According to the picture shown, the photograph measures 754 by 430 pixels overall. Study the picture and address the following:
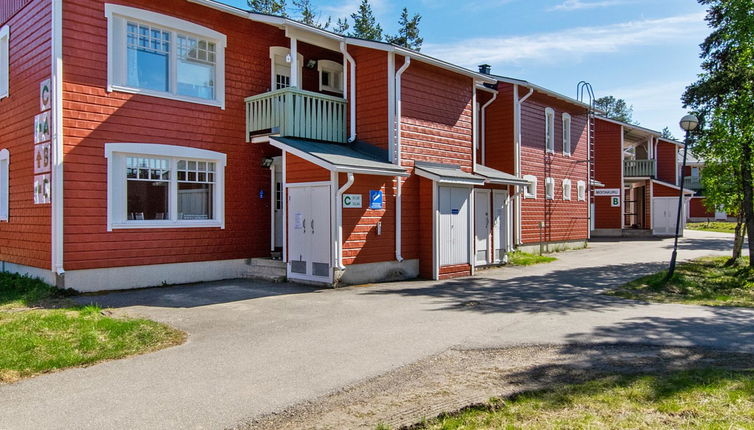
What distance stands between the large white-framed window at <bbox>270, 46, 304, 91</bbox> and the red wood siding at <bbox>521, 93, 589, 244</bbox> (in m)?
9.53

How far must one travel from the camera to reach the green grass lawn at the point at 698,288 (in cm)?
1109

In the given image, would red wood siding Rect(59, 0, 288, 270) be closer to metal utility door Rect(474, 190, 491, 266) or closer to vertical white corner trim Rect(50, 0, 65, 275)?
vertical white corner trim Rect(50, 0, 65, 275)

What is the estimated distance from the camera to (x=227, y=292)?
38.4 ft

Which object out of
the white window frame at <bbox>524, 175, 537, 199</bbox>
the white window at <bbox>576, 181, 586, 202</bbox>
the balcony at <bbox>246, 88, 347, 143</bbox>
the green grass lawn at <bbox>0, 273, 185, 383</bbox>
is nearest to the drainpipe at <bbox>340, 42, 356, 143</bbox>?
the balcony at <bbox>246, 88, 347, 143</bbox>

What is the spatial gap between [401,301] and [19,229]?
9.49 meters

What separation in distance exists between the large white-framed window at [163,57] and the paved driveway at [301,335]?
4702 millimetres

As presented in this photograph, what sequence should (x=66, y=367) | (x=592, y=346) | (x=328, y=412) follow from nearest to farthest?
(x=328, y=412) < (x=66, y=367) < (x=592, y=346)

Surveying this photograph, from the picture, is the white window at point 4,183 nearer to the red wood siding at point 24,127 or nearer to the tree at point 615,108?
the red wood siding at point 24,127

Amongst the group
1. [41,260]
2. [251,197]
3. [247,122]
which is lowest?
[41,260]

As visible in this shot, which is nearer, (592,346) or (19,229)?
(592,346)

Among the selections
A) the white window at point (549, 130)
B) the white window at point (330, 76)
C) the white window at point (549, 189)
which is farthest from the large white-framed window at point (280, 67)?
the white window at point (549, 189)

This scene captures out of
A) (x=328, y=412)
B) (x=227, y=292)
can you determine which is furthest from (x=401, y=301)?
(x=328, y=412)

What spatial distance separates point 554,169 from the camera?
2305cm

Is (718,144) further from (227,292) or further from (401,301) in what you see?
(227,292)
